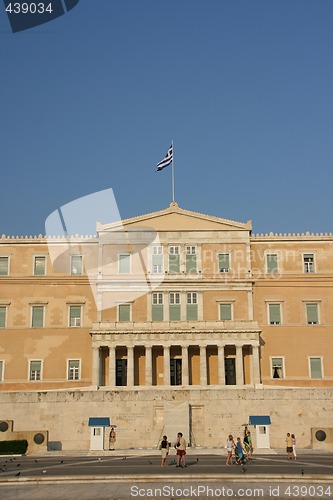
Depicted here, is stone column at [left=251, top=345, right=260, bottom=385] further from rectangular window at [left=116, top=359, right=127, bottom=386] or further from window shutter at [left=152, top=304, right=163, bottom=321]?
rectangular window at [left=116, top=359, right=127, bottom=386]

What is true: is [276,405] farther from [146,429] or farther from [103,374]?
[103,374]

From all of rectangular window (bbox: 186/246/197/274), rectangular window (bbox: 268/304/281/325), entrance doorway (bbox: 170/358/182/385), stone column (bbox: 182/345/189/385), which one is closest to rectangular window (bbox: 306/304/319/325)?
rectangular window (bbox: 268/304/281/325)

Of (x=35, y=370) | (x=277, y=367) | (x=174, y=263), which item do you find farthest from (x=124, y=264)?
(x=277, y=367)

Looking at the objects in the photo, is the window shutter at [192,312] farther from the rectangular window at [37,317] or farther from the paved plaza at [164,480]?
the paved plaza at [164,480]

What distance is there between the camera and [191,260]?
57219 millimetres

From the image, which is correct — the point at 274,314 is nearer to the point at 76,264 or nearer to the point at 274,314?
the point at 274,314

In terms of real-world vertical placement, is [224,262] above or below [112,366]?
above

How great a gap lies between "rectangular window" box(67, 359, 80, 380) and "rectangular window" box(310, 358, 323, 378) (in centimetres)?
1849

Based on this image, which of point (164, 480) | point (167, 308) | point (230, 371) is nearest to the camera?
point (164, 480)

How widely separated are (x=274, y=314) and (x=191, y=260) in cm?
808

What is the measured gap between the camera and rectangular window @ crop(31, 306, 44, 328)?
5591 centimetres

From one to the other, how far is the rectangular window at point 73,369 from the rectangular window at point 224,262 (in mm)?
13889

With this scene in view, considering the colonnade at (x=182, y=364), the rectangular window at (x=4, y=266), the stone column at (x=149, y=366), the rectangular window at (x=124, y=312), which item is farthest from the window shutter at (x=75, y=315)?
the stone column at (x=149, y=366)

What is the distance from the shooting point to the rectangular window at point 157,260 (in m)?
57.1
